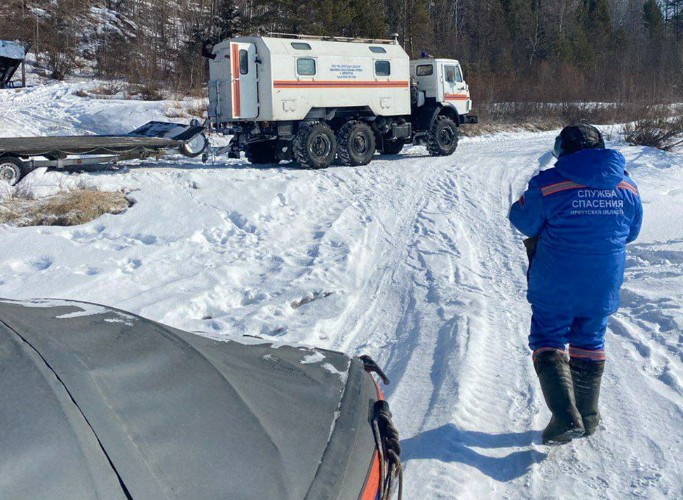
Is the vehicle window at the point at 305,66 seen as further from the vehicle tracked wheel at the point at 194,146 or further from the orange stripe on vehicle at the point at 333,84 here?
the vehicle tracked wheel at the point at 194,146

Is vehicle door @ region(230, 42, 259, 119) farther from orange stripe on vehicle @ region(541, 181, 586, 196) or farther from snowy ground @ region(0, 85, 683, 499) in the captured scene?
orange stripe on vehicle @ region(541, 181, 586, 196)

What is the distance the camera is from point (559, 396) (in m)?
3.52

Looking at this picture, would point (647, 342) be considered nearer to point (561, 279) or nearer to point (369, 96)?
point (561, 279)

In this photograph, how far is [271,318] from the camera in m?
6.20

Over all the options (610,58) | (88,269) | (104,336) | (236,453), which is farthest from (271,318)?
(610,58)

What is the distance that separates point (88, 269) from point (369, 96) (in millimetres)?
10261

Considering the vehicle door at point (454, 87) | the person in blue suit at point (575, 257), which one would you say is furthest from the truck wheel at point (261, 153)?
the person in blue suit at point (575, 257)

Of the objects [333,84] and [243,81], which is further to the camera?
[333,84]

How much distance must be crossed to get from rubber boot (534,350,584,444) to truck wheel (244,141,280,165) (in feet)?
42.8

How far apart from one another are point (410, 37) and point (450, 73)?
808 inches

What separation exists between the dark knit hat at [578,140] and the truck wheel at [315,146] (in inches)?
458

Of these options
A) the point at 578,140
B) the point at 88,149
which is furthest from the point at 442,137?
the point at 578,140

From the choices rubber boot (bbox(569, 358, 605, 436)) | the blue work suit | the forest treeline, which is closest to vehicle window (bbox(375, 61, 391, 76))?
the blue work suit

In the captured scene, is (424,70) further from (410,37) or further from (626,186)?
(410,37)
